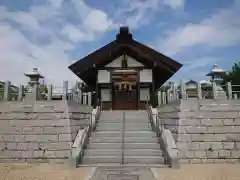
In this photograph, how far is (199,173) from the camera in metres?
7.26

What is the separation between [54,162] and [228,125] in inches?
297

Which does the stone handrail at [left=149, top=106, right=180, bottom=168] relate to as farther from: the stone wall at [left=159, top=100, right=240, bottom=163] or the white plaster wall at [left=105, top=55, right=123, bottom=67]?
the white plaster wall at [left=105, top=55, right=123, bottom=67]

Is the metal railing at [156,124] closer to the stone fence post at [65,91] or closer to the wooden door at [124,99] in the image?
the stone fence post at [65,91]

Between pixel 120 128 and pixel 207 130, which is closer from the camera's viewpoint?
pixel 207 130

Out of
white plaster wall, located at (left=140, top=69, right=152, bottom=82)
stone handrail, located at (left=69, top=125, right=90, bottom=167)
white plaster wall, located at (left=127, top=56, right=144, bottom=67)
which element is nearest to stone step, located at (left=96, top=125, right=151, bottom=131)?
stone handrail, located at (left=69, top=125, right=90, bottom=167)

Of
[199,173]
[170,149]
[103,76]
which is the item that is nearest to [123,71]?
[103,76]

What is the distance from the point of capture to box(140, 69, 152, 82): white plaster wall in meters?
17.0

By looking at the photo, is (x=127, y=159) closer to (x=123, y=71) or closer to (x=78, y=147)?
(x=78, y=147)

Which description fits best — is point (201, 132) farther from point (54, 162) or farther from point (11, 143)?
point (11, 143)

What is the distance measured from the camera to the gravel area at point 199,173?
666cm

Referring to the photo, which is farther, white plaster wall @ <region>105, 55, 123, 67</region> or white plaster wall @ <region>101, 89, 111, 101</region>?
white plaster wall @ <region>105, 55, 123, 67</region>

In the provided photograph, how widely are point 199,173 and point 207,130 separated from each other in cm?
290

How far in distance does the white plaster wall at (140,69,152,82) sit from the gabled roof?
0.40 metres

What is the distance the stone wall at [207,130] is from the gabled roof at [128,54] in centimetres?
652
